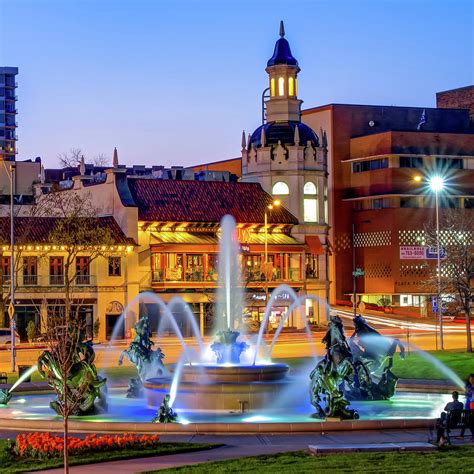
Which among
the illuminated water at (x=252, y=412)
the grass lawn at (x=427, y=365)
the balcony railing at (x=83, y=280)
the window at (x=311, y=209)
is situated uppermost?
the window at (x=311, y=209)

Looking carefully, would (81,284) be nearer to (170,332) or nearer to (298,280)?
(170,332)

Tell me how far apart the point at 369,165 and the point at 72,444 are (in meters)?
87.9

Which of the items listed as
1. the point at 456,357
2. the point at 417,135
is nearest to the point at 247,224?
the point at 417,135

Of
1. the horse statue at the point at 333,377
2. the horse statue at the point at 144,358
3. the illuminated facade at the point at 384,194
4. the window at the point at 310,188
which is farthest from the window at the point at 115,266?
the horse statue at the point at 333,377

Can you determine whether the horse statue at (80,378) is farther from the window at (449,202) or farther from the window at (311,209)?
the window at (449,202)

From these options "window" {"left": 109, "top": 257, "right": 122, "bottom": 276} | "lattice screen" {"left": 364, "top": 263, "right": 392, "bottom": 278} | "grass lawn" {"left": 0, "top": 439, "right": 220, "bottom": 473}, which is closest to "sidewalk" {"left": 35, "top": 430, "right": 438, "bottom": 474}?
"grass lawn" {"left": 0, "top": 439, "right": 220, "bottom": 473}

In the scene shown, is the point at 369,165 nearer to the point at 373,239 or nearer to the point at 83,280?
the point at 373,239

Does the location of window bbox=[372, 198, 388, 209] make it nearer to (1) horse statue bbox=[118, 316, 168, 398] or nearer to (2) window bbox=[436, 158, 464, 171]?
(2) window bbox=[436, 158, 464, 171]

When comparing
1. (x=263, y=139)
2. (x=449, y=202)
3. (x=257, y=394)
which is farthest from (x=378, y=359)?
(x=449, y=202)

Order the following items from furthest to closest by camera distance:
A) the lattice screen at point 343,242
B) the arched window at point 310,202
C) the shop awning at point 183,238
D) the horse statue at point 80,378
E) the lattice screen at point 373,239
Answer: the lattice screen at point 343,242 < the lattice screen at point 373,239 < the arched window at point 310,202 < the shop awning at point 183,238 < the horse statue at point 80,378

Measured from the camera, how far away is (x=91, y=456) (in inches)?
961

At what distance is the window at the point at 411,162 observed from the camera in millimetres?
108000

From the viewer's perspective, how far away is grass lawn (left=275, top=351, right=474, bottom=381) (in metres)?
44.9

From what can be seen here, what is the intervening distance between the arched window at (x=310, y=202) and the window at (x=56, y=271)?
858 inches
